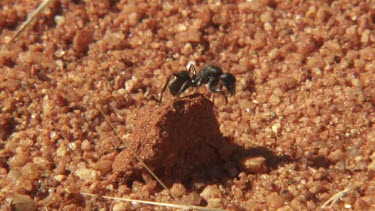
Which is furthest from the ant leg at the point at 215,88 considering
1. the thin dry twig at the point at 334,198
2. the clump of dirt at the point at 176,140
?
the thin dry twig at the point at 334,198

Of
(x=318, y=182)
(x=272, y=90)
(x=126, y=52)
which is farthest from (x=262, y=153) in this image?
(x=126, y=52)

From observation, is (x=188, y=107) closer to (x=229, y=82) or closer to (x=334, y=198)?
(x=229, y=82)

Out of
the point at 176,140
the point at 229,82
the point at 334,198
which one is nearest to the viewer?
the point at 334,198

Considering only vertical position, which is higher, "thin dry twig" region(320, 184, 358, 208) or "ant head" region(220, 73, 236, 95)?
"ant head" region(220, 73, 236, 95)

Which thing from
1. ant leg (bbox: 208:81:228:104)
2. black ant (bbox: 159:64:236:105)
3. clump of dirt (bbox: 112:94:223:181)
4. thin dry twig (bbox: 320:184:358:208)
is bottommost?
thin dry twig (bbox: 320:184:358:208)

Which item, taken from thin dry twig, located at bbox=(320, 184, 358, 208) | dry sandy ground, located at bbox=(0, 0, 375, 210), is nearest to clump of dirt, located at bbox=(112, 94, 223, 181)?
dry sandy ground, located at bbox=(0, 0, 375, 210)

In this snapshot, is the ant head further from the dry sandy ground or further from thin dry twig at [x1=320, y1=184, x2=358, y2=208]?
thin dry twig at [x1=320, y1=184, x2=358, y2=208]

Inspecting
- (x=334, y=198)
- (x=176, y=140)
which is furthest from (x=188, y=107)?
(x=334, y=198)
